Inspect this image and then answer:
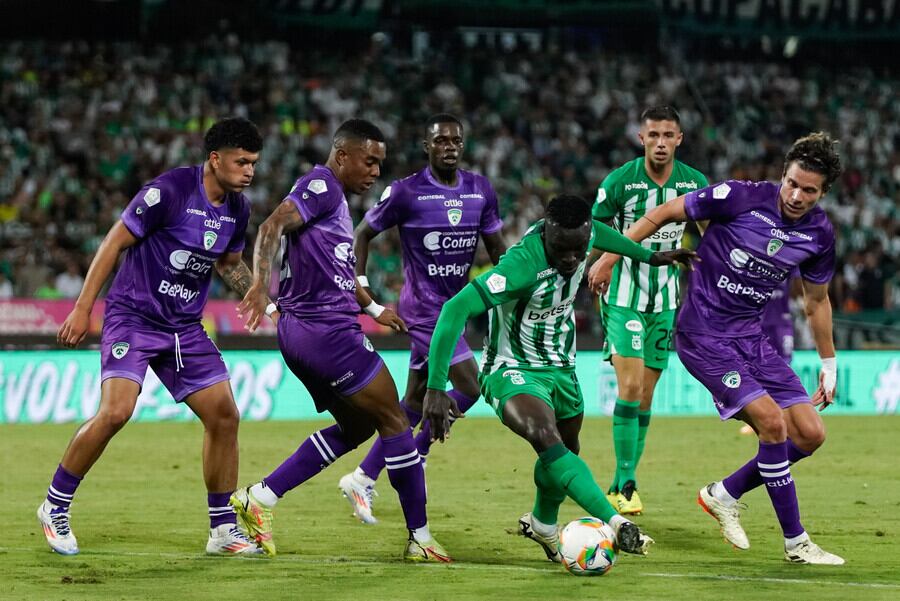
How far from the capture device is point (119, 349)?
7.83 meters

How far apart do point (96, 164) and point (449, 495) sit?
44.7 ft

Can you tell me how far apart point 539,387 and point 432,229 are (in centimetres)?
245

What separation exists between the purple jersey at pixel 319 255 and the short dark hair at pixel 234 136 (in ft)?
1.20

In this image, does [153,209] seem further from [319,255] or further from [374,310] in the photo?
[374,310]

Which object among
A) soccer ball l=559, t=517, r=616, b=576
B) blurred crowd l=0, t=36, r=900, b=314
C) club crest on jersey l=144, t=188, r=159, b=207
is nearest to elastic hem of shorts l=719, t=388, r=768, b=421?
soccer ball l=559, t=517, r=616, b=576

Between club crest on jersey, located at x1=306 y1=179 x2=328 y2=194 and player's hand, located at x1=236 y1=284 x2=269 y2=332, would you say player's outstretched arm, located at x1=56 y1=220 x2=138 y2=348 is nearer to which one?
player's hand, located at x1=236 y1=284 x2=269 y2=332

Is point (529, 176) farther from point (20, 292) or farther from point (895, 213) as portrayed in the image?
point (20, 292)

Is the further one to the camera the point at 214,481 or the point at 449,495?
the point at 449,495

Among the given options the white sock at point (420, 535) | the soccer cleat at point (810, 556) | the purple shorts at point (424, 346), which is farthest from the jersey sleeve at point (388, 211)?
the soccer cleat at point (810, 556)

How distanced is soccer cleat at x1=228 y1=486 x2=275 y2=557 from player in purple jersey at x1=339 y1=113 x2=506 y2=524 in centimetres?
152

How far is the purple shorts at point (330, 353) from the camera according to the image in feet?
25.4

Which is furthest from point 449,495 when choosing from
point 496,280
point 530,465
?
point 496,280

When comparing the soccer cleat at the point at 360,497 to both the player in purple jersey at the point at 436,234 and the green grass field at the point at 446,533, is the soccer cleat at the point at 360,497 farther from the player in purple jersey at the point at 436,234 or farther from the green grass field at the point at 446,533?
the player in purple jersey at the point at 436,234

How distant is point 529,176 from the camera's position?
25703 mm
